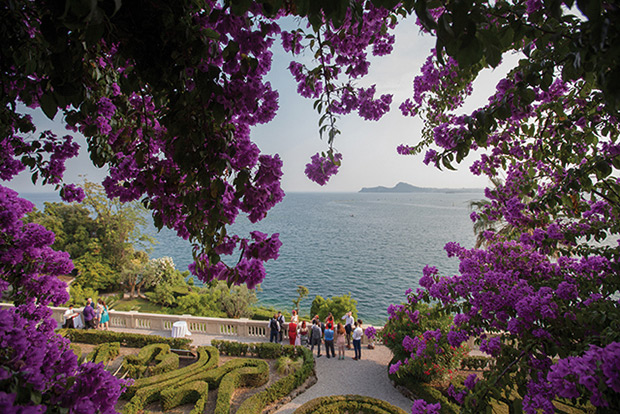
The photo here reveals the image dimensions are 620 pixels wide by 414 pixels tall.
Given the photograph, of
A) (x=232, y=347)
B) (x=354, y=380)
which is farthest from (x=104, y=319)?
(x=354, y=380)

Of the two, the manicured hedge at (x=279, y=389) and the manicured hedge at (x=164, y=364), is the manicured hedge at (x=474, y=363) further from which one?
the manicured hedge at (x=164, y=364)

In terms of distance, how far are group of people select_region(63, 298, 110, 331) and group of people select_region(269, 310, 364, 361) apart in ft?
19.7

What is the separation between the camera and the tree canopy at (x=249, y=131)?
110cm

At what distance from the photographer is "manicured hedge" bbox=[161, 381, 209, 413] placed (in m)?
6.66

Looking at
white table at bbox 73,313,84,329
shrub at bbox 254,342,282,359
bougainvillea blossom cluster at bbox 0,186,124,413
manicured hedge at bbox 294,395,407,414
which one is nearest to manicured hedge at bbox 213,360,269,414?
shrub at bbox 254,342,282,359

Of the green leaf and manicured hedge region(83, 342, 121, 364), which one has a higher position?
the green leaf

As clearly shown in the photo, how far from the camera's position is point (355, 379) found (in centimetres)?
827

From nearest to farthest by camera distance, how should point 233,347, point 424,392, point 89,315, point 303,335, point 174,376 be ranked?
point 424,392
point 174,376
point 233,347
point 303,335
point 89,315

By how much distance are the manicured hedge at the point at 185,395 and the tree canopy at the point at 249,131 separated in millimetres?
4597

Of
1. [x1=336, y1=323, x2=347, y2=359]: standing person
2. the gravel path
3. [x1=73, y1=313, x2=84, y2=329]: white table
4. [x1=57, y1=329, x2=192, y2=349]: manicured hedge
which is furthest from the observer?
[x1=73, y1=313, x2=84, y2=329]: white table

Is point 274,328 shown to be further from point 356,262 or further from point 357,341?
point 356,262

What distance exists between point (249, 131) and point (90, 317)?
12.0 m

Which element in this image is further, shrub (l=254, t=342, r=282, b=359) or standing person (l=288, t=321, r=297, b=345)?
standing person (l=288, t=321, r=297, b=345)

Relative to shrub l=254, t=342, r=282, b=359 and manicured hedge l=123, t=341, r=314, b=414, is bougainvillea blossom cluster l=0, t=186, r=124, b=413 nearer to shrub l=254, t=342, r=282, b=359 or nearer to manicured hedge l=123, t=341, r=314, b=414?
manicured hedge l=123, t=341, r=314, b=414
